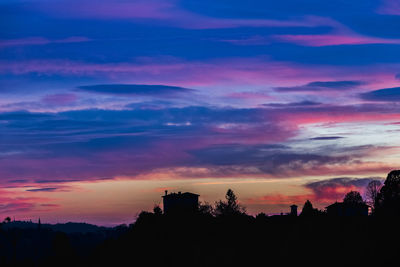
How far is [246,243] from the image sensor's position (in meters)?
90.1

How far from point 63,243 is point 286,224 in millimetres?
42104

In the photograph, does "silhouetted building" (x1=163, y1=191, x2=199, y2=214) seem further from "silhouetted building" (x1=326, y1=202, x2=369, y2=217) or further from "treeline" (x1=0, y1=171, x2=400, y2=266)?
Answer: "silhouetted building" (x1=326, y1=202, x2=369, y2=217)

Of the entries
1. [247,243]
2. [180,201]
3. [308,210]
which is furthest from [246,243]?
[180,201]

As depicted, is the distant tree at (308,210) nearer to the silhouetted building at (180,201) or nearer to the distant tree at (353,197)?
the silhouetted building at (180,201)

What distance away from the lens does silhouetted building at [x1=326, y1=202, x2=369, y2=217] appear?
136 metres

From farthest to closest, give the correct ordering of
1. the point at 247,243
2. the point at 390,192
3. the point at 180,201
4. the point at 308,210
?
the point at 180,201
the point at 390,192
the point at 308,210
the point at 247,243

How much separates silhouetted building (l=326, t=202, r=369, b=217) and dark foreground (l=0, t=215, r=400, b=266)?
29689mm

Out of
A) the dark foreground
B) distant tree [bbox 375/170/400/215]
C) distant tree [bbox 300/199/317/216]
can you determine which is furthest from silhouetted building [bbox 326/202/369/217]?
the dark foreground

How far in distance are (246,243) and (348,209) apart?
55537mm

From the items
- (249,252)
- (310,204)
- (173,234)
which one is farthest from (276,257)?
(310,204)

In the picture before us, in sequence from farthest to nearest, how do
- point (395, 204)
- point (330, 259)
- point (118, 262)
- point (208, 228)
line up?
1. point (395, 204)
2. point (208, 228)
3. point (118, 262)
4. point (330, 259)

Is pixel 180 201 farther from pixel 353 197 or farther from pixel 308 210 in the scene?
pixel 353 197

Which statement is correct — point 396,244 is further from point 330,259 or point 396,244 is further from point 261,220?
point 261,220

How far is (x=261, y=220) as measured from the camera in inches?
4225
